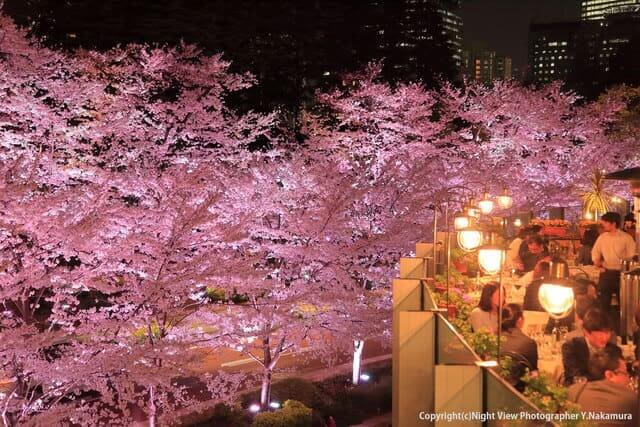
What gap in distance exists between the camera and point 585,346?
185 inches

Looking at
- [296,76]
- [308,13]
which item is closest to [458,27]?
[308,13]

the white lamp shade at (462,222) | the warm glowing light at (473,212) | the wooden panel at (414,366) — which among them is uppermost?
the warm glowing light at (473,212)

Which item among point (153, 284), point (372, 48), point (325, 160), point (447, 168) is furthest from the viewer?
point (372, 48)

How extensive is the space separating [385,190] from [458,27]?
33.9 m

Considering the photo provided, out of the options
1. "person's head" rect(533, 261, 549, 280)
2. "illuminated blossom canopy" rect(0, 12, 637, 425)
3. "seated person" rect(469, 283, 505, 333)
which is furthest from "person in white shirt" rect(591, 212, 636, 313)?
"illuminated blossom canopy" rect(0, 12, 637, 425)

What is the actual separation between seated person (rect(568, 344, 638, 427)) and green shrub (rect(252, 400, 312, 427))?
726 centimetres

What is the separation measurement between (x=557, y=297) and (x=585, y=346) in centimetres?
60

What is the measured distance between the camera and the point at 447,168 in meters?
18.6

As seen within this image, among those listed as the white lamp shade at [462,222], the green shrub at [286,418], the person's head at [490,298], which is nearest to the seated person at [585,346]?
the person's head at [490,298]

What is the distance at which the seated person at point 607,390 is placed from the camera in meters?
4.34

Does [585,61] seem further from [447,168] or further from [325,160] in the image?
[325,160]

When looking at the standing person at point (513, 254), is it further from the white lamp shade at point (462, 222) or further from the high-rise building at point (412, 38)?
the high-rise building at point (412, 38)

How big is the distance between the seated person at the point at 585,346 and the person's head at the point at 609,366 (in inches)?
3.6

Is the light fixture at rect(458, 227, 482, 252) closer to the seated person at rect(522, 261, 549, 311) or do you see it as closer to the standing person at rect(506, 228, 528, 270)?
the seated person at rect(522, 261, 549, 311)
